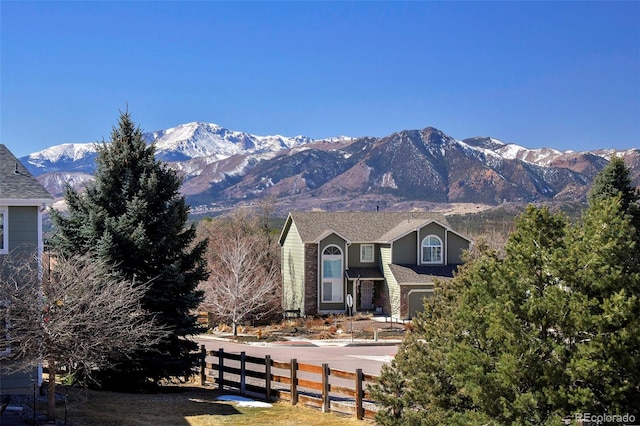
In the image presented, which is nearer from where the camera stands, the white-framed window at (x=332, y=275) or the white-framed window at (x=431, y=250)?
the white-framed window at (x=332, y=275)

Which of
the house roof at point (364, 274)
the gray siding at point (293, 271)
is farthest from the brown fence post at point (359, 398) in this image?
the gray siding at point (293, 271)

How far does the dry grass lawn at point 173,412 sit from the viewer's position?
15359mm

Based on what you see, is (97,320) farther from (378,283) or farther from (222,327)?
(378,283)

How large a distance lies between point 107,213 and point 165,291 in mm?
2728

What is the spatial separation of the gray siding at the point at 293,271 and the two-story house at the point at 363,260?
0.25 feet

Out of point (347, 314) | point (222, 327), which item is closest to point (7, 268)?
point (222, 327)

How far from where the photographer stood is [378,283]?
177ft

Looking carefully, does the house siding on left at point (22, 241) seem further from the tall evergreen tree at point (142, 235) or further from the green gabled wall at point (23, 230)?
the tall evergreen tree at point (142, 235)

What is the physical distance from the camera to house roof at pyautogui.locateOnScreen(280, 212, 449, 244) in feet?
176

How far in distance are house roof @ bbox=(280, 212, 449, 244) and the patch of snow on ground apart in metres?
34.2

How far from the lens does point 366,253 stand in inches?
2152

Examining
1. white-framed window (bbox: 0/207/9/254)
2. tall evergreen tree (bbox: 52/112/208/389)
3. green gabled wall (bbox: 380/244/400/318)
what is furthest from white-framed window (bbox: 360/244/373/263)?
white-framed window (bbox: 0/207/9/254)

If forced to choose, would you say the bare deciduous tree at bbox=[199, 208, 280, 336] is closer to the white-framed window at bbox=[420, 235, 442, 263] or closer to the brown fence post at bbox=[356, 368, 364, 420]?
the white-framed window at bbox=[420, 235, 442, 263]

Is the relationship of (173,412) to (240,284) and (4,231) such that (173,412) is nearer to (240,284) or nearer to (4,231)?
(4,231)
